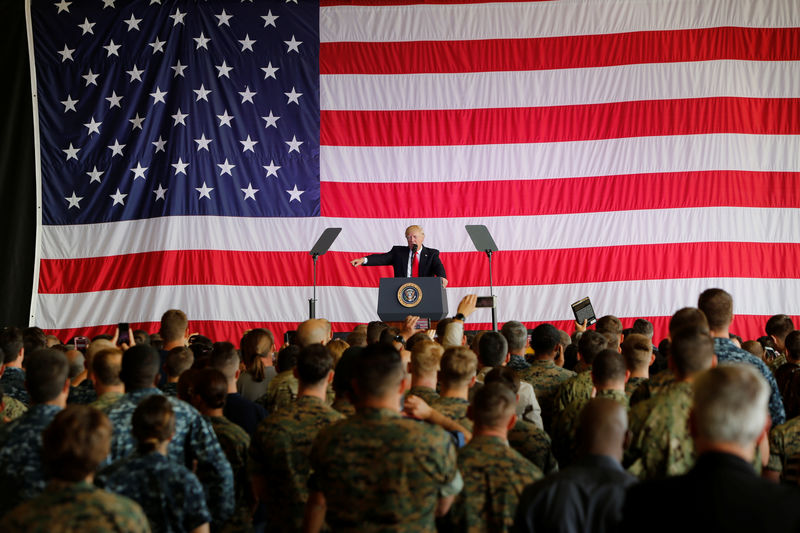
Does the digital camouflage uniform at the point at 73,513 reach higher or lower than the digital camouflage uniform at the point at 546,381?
lower

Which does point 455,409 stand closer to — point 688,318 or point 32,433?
point 688,318

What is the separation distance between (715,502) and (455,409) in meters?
1.74

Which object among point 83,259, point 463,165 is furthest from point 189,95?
point 463,165

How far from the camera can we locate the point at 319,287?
1077 cm

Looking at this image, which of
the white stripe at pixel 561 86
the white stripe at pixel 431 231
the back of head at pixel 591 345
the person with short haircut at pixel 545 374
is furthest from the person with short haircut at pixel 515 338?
the white stripe at pixel 561 86

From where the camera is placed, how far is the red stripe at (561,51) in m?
10.7

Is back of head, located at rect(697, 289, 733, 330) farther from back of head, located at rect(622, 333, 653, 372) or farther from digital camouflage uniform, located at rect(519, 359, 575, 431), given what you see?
digital camouflage uniform, located at rect(519, 359, 575, 431)

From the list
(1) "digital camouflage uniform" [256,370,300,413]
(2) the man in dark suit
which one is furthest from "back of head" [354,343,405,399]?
(2) the man in dark suit

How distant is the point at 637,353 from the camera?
4.00m

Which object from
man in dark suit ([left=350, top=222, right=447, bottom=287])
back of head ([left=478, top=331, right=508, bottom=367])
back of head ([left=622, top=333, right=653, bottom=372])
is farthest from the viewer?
man in dark suit ([left=350, top=222, right=447, bottom=287])

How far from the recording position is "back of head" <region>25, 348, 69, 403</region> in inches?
119

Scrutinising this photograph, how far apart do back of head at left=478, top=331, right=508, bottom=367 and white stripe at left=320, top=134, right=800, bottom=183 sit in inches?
261

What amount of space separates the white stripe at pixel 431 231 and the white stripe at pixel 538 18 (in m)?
2.47

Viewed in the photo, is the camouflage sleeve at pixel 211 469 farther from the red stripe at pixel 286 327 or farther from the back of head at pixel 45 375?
the red stripe at pixel 286 327
